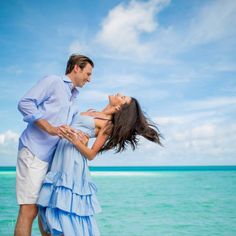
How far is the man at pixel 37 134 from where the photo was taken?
2.84 meters

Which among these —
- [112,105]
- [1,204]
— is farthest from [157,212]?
[112,105]

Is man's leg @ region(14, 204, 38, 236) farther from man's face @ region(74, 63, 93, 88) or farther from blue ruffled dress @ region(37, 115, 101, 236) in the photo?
man's face @ region(74, 63, 93, 88)

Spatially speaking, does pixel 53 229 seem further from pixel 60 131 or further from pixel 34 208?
pixel 60 131

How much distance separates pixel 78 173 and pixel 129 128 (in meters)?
0.55

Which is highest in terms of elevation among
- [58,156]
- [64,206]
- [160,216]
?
[58,156]

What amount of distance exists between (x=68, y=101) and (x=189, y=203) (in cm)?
953

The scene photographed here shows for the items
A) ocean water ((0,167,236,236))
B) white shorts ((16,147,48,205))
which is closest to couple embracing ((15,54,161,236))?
white shorts ((16,147,48,205))

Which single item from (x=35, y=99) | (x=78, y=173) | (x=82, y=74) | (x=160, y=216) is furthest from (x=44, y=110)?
(x=160, y=216)

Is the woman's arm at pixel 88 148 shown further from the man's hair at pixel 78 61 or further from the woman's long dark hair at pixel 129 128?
the man's hair at pixel 78 61

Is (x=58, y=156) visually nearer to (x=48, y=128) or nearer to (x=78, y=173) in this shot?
(x=78, y=173)

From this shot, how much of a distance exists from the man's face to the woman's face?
1.09ft

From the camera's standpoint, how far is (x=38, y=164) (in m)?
2.90

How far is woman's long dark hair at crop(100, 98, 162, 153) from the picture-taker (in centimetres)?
320

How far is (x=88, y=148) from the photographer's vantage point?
3004 millimetres
